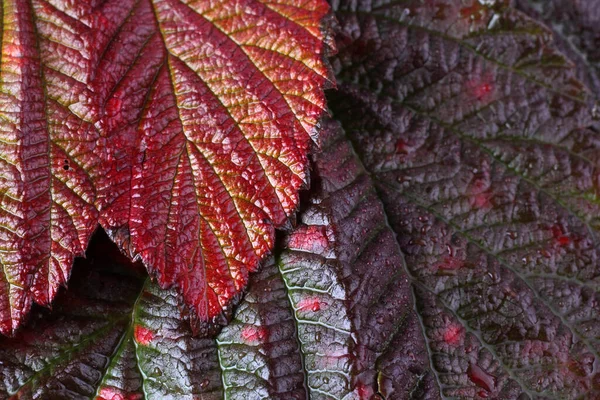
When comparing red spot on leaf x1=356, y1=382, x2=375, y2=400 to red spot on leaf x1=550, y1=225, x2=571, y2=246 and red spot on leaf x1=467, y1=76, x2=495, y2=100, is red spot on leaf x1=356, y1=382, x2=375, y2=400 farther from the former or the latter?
red spot on leaf x1=467, y1=76, x2=495, y2=100

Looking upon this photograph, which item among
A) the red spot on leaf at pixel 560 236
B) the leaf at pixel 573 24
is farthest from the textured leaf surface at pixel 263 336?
the leaf at pixel 573 24

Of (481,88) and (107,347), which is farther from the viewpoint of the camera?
(481,88)

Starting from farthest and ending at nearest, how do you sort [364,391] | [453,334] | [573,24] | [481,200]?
[573,24] → [481,200] → [453,334] → [364,391]

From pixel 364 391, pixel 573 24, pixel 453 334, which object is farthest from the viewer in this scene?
pixel 573 24

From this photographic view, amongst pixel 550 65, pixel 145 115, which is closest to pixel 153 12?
pixel 145 115

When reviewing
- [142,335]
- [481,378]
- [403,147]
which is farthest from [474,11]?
[142,335]

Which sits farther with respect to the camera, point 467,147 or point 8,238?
point 467,147

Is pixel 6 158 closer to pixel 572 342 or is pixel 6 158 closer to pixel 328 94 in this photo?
pixel 328 94

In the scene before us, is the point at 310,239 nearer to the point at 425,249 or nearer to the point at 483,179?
the point at 425,249

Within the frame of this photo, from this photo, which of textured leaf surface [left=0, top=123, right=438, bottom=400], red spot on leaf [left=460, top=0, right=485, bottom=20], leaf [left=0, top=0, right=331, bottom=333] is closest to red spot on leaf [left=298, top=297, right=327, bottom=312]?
textured leaf surface [left=0, top=123, right=438, bottom=400]
